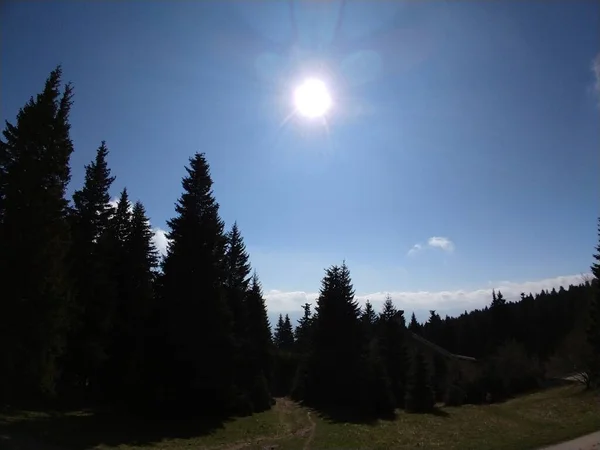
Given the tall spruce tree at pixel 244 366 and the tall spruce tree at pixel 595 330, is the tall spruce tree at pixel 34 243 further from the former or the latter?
the tall spruce tree at pixel 595 330

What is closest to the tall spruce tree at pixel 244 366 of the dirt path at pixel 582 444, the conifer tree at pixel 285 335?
the dirt path at pixel 582 444

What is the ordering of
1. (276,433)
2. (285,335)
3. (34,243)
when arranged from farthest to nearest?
(285,335)
(276,433)
(34,243)

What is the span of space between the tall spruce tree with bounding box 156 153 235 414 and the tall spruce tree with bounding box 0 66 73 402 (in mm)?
7548

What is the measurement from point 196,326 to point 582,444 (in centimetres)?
1961

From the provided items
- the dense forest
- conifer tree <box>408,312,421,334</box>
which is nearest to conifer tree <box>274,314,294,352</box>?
conifer tree <box>408,312,421,334</box>

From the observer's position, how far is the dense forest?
1809 centimetres

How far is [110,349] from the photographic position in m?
29.7

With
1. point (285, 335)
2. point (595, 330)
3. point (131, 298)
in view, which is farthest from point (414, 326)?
point (131, 298)

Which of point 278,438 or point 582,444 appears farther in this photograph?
point 278,438

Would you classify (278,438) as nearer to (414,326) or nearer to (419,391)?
(419,391)

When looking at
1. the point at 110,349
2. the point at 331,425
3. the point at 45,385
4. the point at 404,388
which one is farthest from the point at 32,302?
the point at 404,388

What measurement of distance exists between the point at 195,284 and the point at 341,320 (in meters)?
19.0

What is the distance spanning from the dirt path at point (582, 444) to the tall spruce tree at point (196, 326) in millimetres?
17663

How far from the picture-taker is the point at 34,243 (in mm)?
18172
